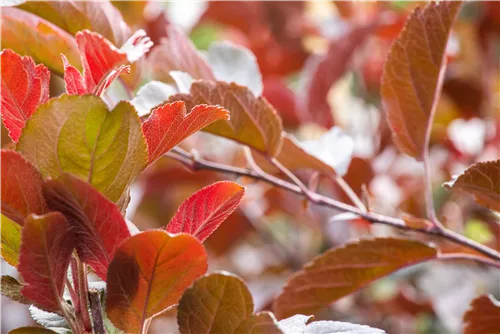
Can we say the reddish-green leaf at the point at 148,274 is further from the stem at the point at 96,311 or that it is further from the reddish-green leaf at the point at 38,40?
the reddish-green leaf at the point at 38,40

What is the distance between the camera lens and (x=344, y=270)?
0.74 metres

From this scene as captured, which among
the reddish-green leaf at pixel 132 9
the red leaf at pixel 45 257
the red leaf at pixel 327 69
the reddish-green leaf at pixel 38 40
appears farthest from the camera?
the red leaf at pixel 327 69

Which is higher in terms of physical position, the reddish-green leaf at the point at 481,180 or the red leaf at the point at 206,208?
the reddish-green leaf at the point at 481,180

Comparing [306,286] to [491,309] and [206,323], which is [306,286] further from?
[206,323]

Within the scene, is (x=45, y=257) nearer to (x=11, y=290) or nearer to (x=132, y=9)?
(x=11, y=290)

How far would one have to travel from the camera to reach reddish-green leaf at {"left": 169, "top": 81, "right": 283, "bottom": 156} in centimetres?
62

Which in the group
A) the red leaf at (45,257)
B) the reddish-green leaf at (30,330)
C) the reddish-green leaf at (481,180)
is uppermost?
the reddish-green leaf at (481,180)

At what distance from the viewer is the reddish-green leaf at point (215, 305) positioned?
391 mm

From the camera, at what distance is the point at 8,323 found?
1.69m

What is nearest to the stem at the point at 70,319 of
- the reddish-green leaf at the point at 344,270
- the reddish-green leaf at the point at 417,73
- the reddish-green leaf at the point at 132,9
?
the reddish-green leaf at the point at 344,270

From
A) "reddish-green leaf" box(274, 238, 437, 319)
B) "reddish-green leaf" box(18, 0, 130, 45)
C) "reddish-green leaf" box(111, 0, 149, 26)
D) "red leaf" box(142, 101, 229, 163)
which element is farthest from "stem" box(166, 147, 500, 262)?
"reddish-green leaf" box(111, 0, 149, 26)

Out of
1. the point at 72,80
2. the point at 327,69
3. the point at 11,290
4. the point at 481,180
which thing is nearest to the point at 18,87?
the point at 72,80

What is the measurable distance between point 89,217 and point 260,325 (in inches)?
5.2

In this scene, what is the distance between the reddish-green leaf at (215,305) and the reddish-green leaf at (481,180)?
0.27m
